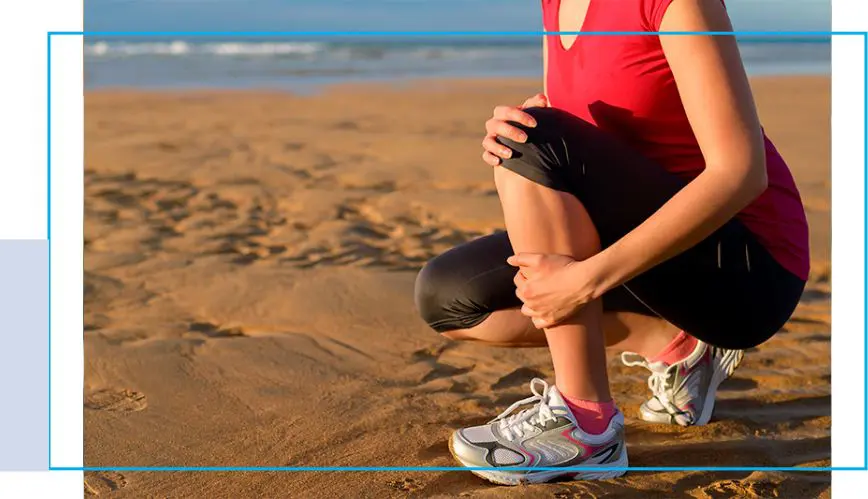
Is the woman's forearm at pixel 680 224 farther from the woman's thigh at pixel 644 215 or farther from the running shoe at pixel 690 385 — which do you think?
the running shoe at pixel 690 385

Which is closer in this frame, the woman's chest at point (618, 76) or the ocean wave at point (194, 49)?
the woman's chest at point (618, 76)

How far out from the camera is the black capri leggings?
157cm

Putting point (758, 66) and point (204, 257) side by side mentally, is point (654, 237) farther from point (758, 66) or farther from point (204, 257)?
point (758, 66)

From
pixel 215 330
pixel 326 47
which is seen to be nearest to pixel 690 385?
pixel 215 330

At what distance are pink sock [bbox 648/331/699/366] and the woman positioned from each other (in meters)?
0.12

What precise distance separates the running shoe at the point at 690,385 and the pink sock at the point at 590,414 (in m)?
0.25

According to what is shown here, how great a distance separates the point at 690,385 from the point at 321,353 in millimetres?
826

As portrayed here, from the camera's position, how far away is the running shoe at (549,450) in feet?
5.29

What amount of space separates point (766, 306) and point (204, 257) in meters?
1.84

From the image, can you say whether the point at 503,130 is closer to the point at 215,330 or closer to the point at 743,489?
the point at 743,489

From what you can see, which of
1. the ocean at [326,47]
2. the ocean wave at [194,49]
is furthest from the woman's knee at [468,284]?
the ocean wave at [194,49]

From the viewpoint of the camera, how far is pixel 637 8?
1482mm

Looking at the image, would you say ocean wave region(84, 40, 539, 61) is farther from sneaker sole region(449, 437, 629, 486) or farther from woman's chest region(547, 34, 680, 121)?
sneaker sole region(449, 437, 629, 486)

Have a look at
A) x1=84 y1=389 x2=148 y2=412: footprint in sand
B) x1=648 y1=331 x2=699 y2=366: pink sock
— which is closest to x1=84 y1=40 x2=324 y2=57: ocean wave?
x1=84 y1=389 x2=148 y2=412: footprint in sand
